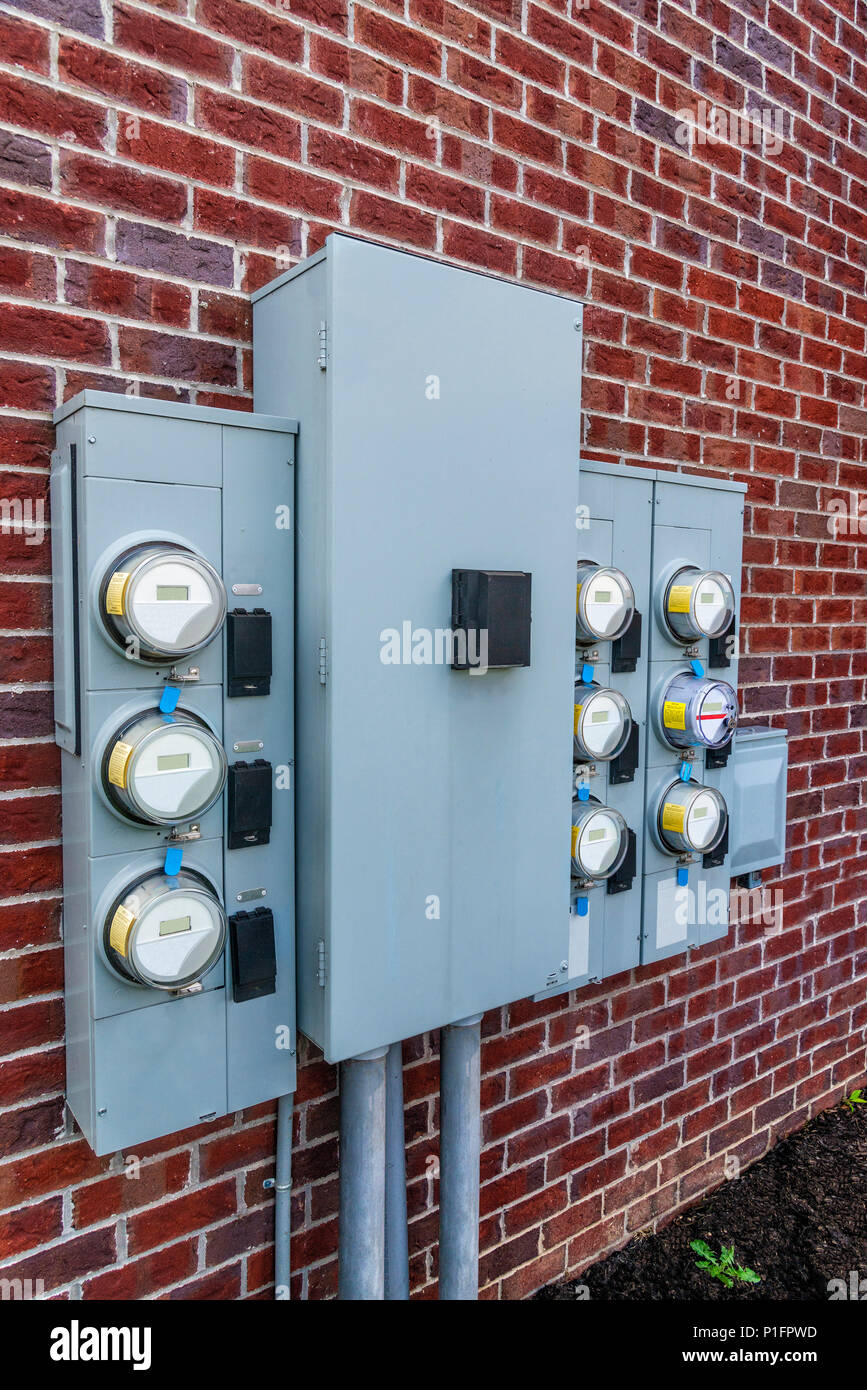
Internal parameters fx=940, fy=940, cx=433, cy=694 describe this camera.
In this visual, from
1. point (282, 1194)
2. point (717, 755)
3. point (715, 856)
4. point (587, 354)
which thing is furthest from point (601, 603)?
point (282, 1194)

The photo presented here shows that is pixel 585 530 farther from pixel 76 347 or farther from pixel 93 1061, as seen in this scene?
pixel 93 1061

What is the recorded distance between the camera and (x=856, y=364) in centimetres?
338

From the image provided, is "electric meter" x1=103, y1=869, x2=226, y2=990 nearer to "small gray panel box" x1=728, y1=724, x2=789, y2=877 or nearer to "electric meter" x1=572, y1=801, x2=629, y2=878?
"electric meter" x1=572, y1=801, x2=629, y2=878

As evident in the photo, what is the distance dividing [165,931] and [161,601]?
522 millimetres

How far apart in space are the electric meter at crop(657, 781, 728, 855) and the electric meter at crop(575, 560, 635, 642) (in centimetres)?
49

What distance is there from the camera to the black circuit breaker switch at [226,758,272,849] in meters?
1.59

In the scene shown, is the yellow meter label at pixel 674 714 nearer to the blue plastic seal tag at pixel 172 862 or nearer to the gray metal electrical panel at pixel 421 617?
the gray metal electrical panel at pixel 421 617

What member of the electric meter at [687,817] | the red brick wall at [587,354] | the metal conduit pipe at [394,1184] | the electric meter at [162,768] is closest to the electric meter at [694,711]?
the electric meter at [687,817]

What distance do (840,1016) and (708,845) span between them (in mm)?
1674

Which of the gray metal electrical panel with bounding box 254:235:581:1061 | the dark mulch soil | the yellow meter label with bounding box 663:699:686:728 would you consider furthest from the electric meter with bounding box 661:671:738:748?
the dark mulch soil

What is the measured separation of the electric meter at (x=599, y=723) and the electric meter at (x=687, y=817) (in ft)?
0.88

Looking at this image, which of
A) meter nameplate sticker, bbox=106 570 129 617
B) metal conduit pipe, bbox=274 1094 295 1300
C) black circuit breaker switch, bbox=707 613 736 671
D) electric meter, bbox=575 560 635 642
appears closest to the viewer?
meter nameplate sticker, bbox=106 570 129 617

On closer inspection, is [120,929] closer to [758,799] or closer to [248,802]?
[248,802]
